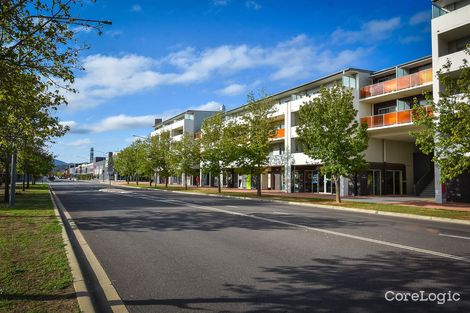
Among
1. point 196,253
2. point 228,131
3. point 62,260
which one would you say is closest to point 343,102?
point 228,131

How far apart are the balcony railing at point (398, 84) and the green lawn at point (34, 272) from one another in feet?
86.0

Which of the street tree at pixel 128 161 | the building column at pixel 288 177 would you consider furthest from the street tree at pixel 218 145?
the street tree at pixel 128 161

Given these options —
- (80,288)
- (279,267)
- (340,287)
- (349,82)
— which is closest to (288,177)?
(349,82)

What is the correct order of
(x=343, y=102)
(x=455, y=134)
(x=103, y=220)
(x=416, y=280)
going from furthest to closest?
(x=343, y=102) < (x=455, y=134) < (x=103, y=220) < (x=416, y=280)

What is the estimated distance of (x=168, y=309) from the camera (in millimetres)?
4566

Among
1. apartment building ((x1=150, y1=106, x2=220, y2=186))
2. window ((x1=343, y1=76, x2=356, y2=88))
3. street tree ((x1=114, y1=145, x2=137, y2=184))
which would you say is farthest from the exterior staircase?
street tree ((x1=114, y1=145, x2=137, y2=184))

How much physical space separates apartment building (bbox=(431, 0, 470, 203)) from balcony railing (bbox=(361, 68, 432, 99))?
6.37 feet

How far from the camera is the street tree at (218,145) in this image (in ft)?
113

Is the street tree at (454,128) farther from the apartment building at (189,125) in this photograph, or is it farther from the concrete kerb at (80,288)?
the apartment building at (189,125)

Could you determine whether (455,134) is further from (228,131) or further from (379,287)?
(228,131)

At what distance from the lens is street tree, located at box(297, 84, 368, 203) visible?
2311cm

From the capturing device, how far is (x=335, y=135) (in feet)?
76.4

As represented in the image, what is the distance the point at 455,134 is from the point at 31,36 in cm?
1572

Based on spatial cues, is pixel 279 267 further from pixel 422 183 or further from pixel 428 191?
pixel 422 183
